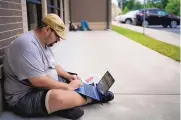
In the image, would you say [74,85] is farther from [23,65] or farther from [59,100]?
[23,65]

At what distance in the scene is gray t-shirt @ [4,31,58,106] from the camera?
8.66 feet

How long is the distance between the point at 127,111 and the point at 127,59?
10.0ft

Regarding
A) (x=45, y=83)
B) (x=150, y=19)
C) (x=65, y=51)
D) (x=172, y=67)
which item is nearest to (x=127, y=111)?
(x=45, y=83)

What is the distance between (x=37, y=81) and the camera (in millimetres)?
2660

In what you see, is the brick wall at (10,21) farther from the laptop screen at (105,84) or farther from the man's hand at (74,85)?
the laptop screen at (105,84)

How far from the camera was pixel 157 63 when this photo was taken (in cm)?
564

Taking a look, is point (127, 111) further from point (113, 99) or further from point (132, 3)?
point (132, 3)

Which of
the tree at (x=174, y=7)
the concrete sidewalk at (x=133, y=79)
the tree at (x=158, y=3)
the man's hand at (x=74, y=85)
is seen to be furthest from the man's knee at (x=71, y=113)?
the tree at (x=158, y=3)

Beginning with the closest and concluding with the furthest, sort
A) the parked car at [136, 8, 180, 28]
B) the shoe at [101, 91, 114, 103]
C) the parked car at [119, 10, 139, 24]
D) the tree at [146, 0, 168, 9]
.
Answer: the shoe at [101, 91, 114, 103]
the parked car at [136, 8, 180, 28]
the parked car at [119, 10, 139, 24]
the tree at [146, 0, 168, 9]

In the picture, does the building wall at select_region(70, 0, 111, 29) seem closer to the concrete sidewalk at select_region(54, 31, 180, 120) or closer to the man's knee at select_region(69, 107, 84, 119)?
the concrete sidewalk at select_region(54, 31, 180, 120)

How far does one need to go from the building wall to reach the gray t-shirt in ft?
41.2

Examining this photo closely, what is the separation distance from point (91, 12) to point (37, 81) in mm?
12971

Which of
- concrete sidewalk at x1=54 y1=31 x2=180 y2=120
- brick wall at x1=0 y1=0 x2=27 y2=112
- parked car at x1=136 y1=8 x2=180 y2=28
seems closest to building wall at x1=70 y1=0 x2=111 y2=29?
parked car at x1=136 y1=8 x2=180 y2=28

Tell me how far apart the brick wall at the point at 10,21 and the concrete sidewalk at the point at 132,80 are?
2.82 ft
